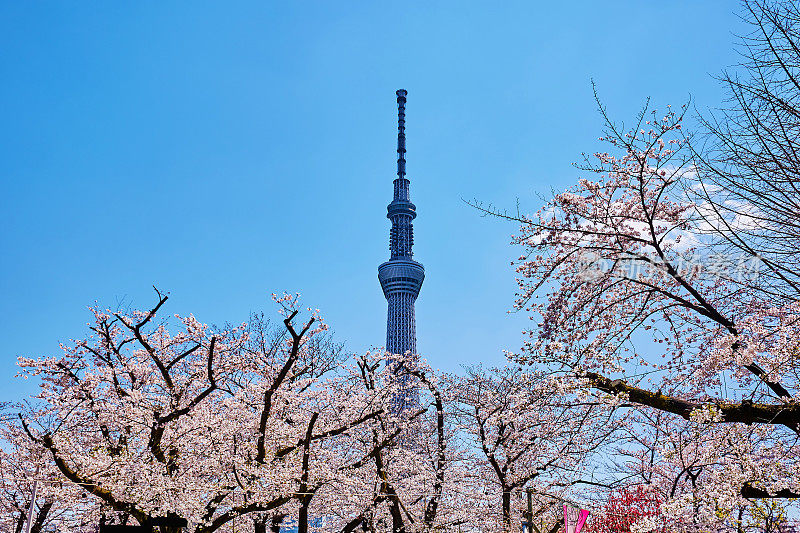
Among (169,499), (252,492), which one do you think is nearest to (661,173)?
(252,492)

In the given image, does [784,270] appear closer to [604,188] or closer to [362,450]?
[604,188]

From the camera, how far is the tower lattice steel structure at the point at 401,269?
96625 mm

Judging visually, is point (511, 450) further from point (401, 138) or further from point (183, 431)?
point (401, 138)

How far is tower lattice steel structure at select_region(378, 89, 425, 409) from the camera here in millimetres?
96625

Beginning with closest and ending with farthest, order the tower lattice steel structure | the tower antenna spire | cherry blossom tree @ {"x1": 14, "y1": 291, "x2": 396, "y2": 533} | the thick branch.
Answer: the thick branch < cherry blossom tree @ {"x1": 14, "y1": 291, "x2": 396, "y2": 533} < the tower lattice steel structure < the tower antenna spire

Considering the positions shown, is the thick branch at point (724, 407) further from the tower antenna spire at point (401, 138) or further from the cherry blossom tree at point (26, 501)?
the tower antenna spire at point (401, 138)

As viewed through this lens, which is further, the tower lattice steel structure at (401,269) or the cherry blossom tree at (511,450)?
the tower lattice steel structure at (401,269)

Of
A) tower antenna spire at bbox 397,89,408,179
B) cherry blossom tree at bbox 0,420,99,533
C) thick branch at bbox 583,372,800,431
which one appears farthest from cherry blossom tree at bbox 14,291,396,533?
tower antenna spire at bbox 397,89,408,179

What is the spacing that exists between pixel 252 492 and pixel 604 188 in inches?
312

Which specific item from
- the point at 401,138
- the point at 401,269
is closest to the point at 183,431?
the point at 401,269

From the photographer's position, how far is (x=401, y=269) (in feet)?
333

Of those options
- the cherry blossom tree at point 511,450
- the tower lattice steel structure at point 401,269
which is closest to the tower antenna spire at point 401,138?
the tower lattice steel structure at point 401,269

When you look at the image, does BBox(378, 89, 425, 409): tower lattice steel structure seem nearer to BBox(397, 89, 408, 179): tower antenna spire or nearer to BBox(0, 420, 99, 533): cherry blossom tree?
BBox(397, 89, 408, 179): tower antenna spire

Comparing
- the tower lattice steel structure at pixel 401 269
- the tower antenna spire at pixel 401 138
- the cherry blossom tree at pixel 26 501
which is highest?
the tower antenna spire at pixel 401 138
